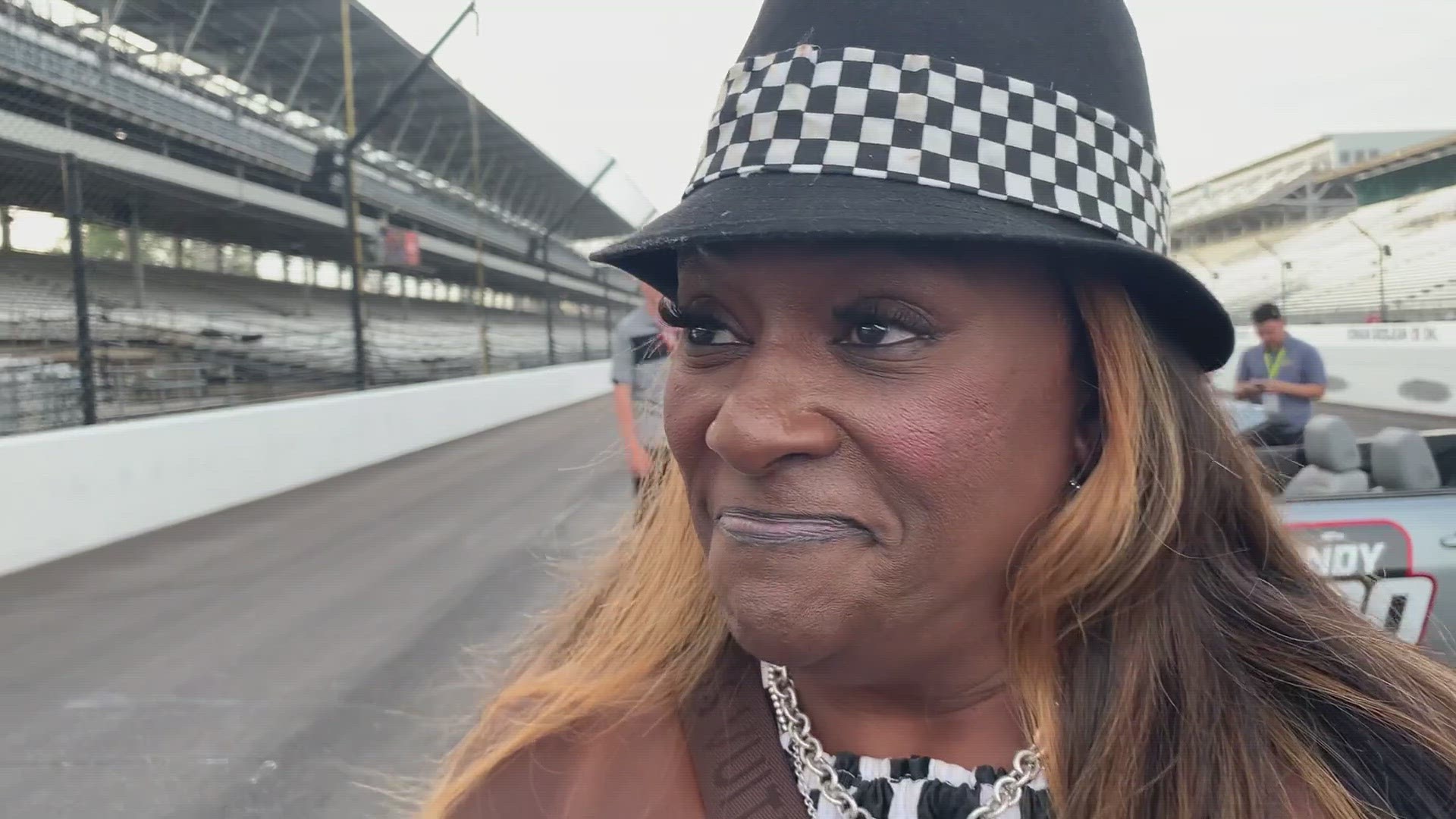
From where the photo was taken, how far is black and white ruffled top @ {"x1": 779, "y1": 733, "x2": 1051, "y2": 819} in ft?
3.30

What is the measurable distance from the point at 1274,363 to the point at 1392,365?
1153 centimetres

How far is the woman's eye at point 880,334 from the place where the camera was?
→ 92 cm

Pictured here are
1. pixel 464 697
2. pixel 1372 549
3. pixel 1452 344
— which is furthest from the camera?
pixel 1452 344

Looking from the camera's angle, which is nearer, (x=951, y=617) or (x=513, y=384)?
(x=951, y=617)

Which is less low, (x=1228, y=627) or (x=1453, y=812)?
(x=1228, y=627)

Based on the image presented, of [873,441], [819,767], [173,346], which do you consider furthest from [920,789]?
[173,346]

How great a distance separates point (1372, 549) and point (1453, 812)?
2570 millimetres

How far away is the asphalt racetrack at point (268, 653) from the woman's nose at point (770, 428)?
1155 mm

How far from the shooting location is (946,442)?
893mm

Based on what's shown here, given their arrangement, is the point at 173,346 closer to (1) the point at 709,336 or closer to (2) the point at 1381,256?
(1) the point at 709,336

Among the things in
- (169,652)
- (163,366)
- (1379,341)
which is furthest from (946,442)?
(1379,341)

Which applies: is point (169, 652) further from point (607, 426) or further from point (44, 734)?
point (607, 426)

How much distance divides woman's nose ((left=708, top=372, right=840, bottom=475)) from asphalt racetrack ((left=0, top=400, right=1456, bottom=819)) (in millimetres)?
1155

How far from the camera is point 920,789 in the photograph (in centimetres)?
104
